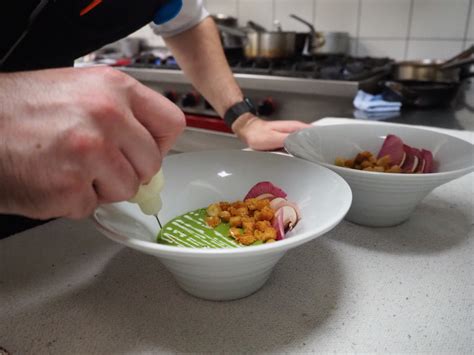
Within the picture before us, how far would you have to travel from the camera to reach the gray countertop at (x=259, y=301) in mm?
333

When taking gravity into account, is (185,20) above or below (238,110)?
above

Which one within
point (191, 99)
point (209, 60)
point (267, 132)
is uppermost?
point (209, 60)

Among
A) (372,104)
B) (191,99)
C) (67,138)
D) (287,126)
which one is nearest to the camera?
(67,138)

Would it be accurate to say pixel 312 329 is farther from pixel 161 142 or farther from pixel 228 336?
pixel 161 142

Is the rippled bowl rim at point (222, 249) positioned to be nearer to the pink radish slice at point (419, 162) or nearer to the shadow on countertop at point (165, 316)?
the shadow on countertop at point (165, 316)

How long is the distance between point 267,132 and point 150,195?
1.37ft

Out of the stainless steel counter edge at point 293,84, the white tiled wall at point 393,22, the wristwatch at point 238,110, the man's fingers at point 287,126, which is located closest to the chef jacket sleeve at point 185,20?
the wristwatch at point 238,110

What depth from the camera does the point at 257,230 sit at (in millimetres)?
427

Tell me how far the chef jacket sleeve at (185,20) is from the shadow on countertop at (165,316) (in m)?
0.62

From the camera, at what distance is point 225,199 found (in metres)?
0.53

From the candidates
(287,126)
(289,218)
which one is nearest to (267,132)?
(287,126)

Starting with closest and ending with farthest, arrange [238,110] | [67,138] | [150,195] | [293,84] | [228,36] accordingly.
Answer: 1. [67,138]
2. [150,195]
3. [238,110]
4. [293,84]
5. [228,36]

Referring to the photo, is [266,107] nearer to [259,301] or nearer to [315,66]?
[315,66]

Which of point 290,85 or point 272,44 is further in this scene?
point 272,44
